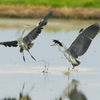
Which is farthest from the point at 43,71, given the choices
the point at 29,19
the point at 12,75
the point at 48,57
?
the point at 29,19

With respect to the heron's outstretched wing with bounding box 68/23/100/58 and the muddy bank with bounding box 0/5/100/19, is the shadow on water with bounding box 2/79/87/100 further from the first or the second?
the muddy bank with bounding box 0/5/100/19

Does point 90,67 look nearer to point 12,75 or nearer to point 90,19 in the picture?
point 12,75

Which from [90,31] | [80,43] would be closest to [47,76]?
[80,43]

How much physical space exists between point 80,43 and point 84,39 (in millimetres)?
116

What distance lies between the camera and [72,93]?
8.73m

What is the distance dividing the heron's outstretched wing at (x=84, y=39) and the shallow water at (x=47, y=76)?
1.63 ft

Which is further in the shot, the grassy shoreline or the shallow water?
the grassy shoreline

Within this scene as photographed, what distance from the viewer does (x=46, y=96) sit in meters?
8.30

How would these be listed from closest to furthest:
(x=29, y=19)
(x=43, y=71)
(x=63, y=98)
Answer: (x=63, y=98) → (x=43, y=71) → (x=29, y=19)

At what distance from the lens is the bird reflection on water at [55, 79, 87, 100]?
829 cm

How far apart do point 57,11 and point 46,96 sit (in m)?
20.2

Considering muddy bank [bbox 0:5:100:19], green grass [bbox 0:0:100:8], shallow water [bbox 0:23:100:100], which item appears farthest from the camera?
green grass [bbox 0:0:100:8]

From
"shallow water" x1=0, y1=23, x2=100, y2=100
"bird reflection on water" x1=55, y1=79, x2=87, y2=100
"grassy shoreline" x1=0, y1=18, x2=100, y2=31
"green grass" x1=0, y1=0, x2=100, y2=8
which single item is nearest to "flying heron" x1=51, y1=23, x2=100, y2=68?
"shallow water" x1=0, y1=23, x2=100, y2=100

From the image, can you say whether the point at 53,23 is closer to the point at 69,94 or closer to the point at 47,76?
the point at 47,76
